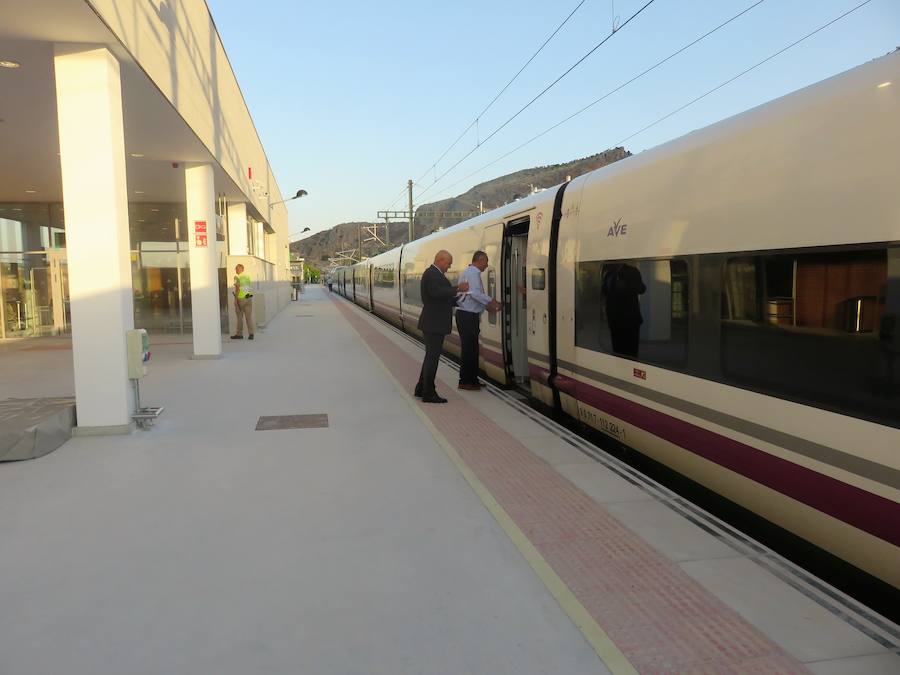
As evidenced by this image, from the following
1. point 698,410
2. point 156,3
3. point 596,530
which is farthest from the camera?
point 156,3

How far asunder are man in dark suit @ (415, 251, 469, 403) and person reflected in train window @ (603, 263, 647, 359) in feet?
8.56

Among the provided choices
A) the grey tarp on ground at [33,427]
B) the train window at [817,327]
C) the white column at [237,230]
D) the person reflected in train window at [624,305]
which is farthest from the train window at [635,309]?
the white column at [237,230]

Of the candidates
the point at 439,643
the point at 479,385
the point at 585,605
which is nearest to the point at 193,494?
the point at 439,643

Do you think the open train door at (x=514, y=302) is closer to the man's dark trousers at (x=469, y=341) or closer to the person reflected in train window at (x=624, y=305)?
the man's dark trousers at (x=469, y=341)

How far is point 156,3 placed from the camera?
26.3ft

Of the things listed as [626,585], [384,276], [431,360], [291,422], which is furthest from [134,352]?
[384,276]

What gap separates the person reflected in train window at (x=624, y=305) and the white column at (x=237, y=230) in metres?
15.2

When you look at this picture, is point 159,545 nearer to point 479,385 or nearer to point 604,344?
point 604,344

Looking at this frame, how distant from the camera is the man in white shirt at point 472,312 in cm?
851

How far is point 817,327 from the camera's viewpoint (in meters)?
3.41

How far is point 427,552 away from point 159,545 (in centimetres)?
163

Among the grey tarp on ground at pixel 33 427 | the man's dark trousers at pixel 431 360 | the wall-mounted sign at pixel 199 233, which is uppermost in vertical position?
the wall-mounted sign at pixel 199 233

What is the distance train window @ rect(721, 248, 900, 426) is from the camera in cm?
299

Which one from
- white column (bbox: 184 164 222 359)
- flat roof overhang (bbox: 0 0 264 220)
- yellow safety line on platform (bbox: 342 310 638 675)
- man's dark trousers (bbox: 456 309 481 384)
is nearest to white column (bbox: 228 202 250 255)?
flat roof overhang (bbox: 0 0 264 220)
